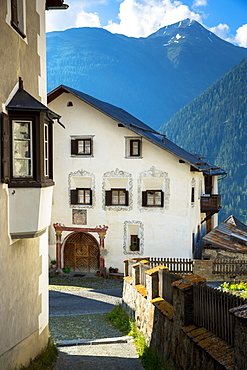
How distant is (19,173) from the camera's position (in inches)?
278

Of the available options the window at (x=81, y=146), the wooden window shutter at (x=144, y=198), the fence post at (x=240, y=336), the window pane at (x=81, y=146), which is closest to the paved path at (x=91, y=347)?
the fence post at (x=240, y=336)

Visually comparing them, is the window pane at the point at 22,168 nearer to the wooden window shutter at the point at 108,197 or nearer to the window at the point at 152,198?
the window at the point at 152,198

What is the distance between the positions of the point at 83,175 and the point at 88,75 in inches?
6695

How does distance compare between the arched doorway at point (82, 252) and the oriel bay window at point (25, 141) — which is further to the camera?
the arched doorway at point (82, 252)

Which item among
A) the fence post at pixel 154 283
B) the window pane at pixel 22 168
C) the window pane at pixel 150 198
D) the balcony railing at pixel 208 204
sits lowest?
the fence post at pixel 154 283

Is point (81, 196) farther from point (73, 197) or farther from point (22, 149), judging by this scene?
point (22, 149)

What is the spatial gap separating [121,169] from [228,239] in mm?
6641

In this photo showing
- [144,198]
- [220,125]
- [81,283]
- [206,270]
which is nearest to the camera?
[206,270]

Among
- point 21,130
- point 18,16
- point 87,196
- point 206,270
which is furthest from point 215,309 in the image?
point 87,196

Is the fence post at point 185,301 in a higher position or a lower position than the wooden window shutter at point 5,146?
lower

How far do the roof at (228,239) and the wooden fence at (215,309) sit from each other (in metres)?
15.6

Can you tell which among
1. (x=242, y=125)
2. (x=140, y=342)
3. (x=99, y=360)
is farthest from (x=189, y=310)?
(x=242, y=125)

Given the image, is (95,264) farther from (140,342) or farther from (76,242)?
(140,342)

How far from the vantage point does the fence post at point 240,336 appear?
5270 millimetres
